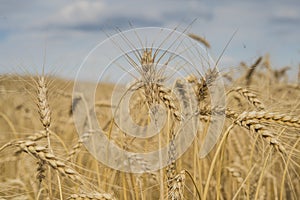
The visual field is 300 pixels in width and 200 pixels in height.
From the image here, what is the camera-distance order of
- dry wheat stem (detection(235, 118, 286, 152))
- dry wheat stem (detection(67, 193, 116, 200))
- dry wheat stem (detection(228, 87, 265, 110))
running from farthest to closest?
dry wheat stem (detection(228, 87, 265, 110)) → dry wheat stem (detection(235, 118, 286, 152)) → dry wheat stem (detection(67, 193, 116, 200))

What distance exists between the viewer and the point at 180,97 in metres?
1.92

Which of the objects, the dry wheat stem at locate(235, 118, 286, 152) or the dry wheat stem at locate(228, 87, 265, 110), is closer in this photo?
the dry wheat stem at locate(235, 118, 286, 152)

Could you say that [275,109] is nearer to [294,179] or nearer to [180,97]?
[180,97]

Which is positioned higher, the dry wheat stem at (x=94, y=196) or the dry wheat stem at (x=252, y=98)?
the dry wheat stem at (x=252, y=98)

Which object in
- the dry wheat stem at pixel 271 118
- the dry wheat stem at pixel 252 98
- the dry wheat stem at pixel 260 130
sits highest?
the dry wheat stem at pixel 252 98

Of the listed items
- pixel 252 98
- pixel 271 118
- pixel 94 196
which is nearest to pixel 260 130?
pixel 271 118

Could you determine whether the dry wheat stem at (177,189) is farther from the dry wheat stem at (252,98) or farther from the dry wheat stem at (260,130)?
the dry wheat stem at (252,98)

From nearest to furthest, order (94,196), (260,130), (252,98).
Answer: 1. (94,196)
2. (260,130)
3. (252,98)

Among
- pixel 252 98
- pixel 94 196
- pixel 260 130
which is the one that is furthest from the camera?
pixel 252 98

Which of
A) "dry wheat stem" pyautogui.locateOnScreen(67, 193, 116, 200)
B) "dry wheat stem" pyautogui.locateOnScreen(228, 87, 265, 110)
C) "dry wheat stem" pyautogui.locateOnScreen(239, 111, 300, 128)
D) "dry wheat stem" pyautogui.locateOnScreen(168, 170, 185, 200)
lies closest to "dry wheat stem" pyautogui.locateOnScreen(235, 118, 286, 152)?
"dry wheat stem" pyautogui.locateOnScreen(239, 111, 300, 128)

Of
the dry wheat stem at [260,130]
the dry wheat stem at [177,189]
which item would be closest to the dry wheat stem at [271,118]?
the dry wheat stem at [260,130]

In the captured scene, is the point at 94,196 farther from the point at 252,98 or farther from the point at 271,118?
the point at 252,98

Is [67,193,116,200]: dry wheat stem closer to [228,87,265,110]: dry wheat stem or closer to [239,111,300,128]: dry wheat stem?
[239,111,300,128]: dry wheat stem

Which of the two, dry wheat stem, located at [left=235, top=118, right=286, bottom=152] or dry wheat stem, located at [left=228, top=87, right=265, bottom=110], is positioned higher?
dry wheat stem, located at [left=228, top=87, right=265, bottom=110]
